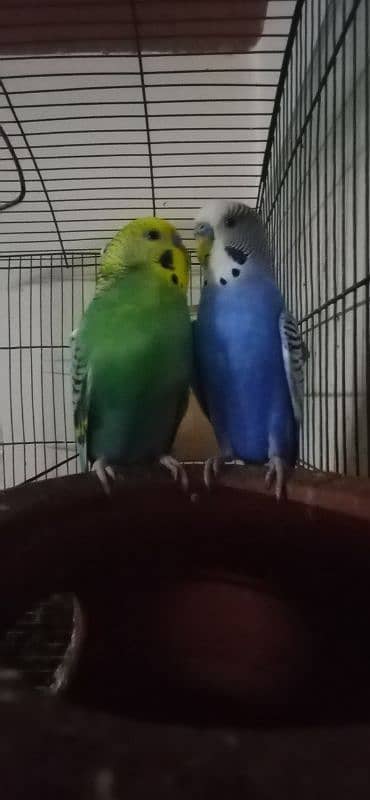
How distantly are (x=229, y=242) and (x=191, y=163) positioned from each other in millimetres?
862

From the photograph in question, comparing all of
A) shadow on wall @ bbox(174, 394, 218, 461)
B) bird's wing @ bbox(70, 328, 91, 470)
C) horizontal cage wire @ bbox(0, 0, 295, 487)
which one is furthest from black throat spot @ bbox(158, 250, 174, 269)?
shadow on wall @ bbox(174, 394, 218, 461)

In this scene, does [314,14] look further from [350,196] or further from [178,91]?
[178,91]

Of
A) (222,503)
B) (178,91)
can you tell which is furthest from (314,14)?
(222,503)

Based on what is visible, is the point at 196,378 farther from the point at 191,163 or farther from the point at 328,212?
the point at 191,163

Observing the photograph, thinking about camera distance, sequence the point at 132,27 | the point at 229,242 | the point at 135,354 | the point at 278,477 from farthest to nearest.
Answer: the point at 132,27 < the point at 229,242 < the point at 135,354 < the point at 278,477

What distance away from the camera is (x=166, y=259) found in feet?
2.85

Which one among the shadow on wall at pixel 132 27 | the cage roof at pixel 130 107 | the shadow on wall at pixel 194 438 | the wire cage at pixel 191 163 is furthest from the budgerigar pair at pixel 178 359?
the shadow on wall at pixel 194 438

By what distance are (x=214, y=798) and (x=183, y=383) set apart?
0.61 metres

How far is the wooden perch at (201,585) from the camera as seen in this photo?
531 millimetres

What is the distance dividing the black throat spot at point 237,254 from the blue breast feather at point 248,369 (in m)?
0.04

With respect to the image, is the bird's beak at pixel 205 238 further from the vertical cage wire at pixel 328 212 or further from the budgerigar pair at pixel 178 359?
the vertical cage wire at pixel 328 212

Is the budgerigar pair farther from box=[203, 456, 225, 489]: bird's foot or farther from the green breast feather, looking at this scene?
box=[203, 456, 225, 489]: bird's foot

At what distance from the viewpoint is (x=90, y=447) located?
0.85m

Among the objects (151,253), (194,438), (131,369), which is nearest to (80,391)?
(131,369)
